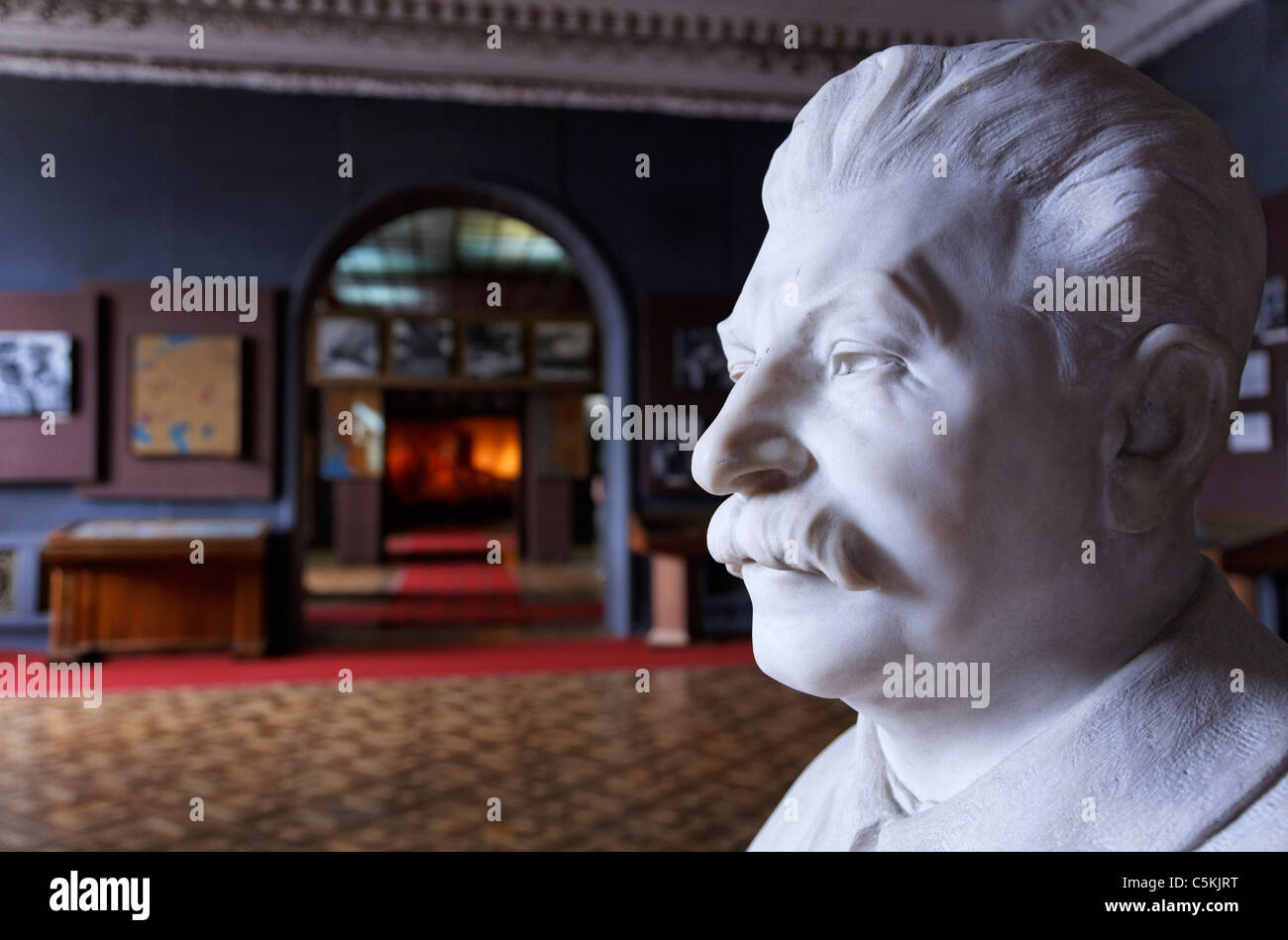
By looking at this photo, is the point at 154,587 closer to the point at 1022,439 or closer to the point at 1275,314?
the point at 1022,439

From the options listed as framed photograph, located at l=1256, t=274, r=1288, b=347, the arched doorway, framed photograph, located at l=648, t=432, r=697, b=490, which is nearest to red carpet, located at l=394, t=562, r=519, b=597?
the arched doorway

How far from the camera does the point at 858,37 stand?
745cm

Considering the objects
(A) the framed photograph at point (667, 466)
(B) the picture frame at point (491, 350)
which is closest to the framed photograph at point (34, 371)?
(A) the framed photograph at point (667, 466)

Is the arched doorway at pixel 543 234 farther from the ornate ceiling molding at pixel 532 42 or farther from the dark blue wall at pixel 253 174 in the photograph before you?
the ornate ceiling molding at pixel 532 42

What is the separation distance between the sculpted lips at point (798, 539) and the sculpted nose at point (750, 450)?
0.09 ft

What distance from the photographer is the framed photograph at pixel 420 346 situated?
42.0 feet

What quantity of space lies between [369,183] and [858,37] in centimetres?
388

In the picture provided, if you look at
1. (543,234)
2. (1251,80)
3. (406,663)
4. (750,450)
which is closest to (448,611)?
(406,663)

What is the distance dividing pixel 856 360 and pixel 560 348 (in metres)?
13.0

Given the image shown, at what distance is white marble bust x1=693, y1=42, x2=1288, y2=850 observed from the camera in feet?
2.60

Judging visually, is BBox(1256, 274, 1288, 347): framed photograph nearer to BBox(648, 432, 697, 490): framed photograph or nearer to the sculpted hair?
BBox(648, 432, 697, 490): framed photograph

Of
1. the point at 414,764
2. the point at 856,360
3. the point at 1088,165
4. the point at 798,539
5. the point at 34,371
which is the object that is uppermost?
the point at 34,371

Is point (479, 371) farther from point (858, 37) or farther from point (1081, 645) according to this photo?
point (1081, 645)

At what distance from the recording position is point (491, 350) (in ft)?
43.4
